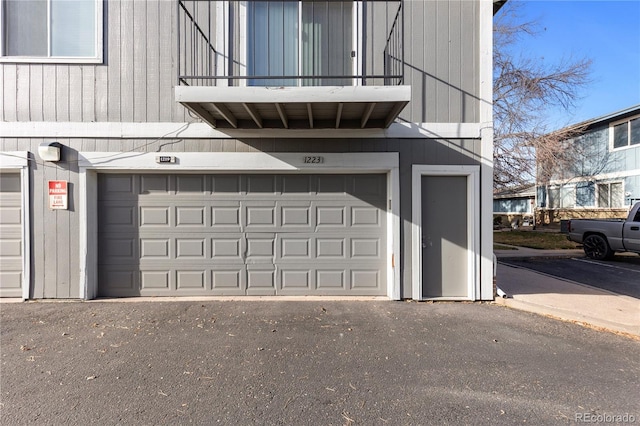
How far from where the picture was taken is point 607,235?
393 inches

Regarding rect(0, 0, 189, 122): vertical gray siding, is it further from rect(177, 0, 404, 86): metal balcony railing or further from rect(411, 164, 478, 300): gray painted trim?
rect(411, 164, 478, 300): gray painted trim

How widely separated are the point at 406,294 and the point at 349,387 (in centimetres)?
294

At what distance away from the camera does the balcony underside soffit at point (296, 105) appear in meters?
4.48

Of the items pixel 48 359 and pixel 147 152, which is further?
pixel 147 152

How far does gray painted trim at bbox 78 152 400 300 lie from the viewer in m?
5.62

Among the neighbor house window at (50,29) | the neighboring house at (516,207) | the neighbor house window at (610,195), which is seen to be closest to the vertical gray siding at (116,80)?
the neighbor house window at (50,29)

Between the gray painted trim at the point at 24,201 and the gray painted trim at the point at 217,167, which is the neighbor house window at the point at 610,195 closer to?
the gray painted trim at the point at 217,167

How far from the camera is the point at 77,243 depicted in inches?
222

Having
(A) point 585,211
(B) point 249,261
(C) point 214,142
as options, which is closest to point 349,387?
(B) point 249,261

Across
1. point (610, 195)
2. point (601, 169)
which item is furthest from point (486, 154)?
point (610, 195)

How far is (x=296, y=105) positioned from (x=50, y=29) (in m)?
4.85

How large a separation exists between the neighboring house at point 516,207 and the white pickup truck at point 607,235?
14104mm

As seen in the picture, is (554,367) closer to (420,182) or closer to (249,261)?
(420,182)

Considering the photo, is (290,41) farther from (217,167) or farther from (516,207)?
(516,207)
